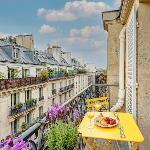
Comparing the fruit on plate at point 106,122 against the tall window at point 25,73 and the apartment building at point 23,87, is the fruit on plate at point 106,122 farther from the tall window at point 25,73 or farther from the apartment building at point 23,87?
the tall window at point 25,73

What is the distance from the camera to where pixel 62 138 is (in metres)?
2.98

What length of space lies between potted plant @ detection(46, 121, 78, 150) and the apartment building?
54.3 ft

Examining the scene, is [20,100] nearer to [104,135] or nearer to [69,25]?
[104,135]

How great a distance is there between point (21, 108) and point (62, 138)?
21828mm

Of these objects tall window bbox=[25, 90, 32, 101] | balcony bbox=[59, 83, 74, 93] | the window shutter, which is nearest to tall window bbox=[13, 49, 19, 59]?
tall window bbox=[25, 90, 32, 101]

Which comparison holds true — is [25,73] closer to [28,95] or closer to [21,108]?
[28,95]

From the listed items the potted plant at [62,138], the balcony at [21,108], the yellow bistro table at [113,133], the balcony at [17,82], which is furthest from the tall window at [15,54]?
the potted plant at [62,138]

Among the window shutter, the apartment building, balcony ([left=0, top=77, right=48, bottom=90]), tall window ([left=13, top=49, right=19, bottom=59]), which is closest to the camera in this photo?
the window shutter

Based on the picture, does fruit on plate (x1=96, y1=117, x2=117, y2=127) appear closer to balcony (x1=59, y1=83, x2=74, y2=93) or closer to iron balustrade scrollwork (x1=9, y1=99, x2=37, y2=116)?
iron balustrade scrollwork (x1=9, y1=99, x2=37, y2=116)

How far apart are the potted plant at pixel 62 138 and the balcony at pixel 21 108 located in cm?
1933

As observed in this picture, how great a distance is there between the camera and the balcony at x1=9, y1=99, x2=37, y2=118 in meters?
22.0

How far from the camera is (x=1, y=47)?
85.1ft

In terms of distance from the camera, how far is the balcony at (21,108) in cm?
2195

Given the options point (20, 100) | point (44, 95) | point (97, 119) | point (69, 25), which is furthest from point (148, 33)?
point (69, 25)
